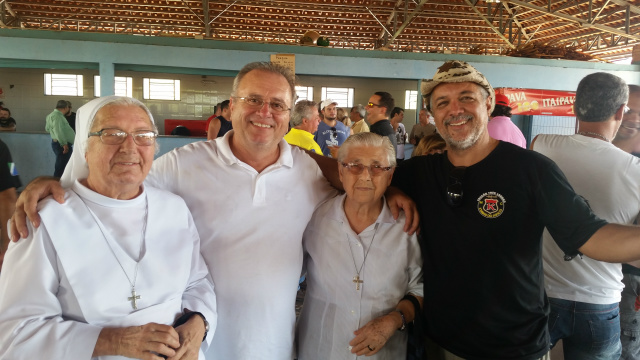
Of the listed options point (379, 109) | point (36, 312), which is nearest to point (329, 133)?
point (379, 109)

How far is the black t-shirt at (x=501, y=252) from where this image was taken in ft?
5.61

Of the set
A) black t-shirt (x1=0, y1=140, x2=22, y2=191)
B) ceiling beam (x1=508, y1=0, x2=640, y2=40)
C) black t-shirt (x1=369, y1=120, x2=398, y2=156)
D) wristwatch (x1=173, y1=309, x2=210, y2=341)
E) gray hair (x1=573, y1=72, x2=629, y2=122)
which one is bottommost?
wristwatch (x1=173, y1=309, x2=210, y2=341)

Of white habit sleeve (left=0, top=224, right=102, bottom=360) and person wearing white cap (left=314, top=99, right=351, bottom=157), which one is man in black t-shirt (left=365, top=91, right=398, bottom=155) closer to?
person wearing white cap (left=314, top=99, right=351, bottom=157)

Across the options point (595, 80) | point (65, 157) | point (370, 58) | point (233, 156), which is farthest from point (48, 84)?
point (595, 80)

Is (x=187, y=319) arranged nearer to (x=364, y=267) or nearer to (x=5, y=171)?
(x=364, y=267)

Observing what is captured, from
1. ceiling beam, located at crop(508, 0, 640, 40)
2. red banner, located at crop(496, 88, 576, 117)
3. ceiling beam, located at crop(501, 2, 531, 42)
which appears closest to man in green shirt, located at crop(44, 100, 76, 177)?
red banner, located at crop(496, 88, 576, 117)

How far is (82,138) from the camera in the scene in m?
1.64

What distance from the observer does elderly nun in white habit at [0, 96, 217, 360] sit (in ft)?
4.57

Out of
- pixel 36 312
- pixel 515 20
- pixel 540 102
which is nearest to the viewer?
pixel 36 312

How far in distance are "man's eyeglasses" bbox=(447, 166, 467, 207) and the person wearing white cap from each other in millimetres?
4215

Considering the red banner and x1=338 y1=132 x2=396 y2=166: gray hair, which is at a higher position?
the red banner

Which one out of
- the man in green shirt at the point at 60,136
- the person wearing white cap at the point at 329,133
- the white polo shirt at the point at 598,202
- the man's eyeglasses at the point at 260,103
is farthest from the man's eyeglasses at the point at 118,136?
the man in green shirt at the point at 60,136

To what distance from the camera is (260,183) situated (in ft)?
6.79

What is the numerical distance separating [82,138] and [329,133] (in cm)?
501
